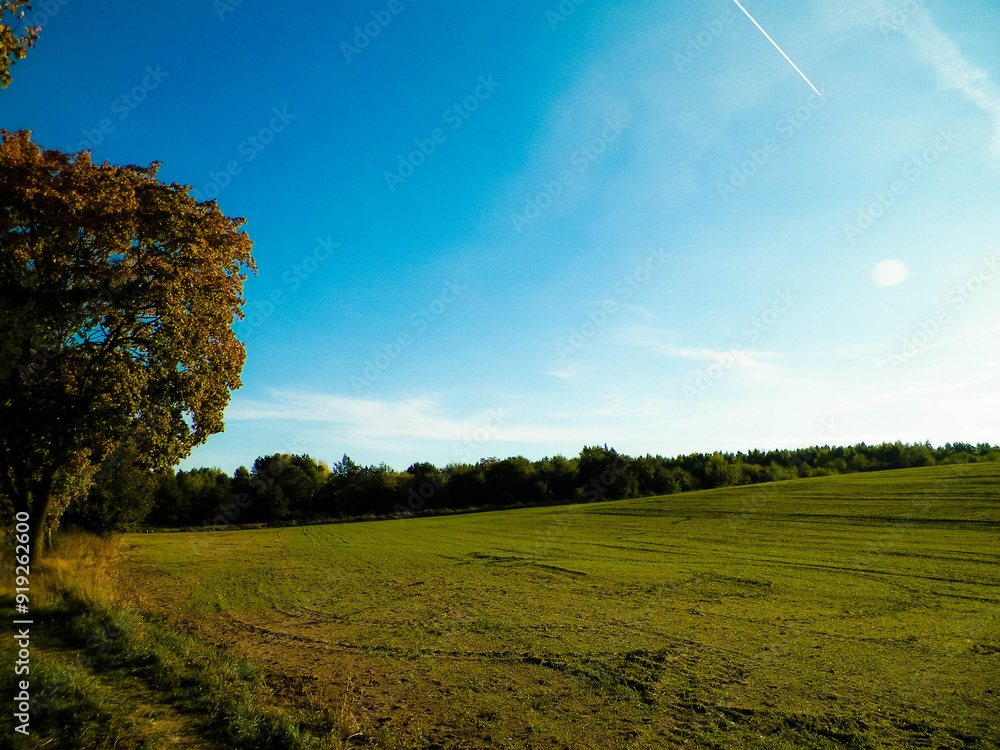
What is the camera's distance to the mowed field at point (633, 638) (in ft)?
23.3

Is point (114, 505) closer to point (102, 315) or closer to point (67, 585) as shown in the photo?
point (102, 315)

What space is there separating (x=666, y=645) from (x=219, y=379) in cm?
1560

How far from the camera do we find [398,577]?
2083cm

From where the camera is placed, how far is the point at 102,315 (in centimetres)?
1542

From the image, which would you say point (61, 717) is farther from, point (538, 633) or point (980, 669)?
point (980, 669)

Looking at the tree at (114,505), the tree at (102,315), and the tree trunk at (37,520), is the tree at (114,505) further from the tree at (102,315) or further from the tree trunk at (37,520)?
the tree at (102,315)

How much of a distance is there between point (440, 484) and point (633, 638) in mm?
89482

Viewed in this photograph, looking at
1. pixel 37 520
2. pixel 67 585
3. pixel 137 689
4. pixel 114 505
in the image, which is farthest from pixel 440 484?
pixel 137 689

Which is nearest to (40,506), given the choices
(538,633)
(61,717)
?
(61,717)

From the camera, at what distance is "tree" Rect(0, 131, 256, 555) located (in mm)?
13891

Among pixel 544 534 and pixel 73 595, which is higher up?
pixel 73 595

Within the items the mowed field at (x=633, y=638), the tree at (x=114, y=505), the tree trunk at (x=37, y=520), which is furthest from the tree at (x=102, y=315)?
the tree at (x=114, y=505)

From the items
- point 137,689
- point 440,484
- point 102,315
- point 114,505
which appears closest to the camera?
point 137,689

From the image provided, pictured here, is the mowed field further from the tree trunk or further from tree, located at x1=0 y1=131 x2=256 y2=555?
tree, located at x1=0 y1=131 x2=256 y2=555
